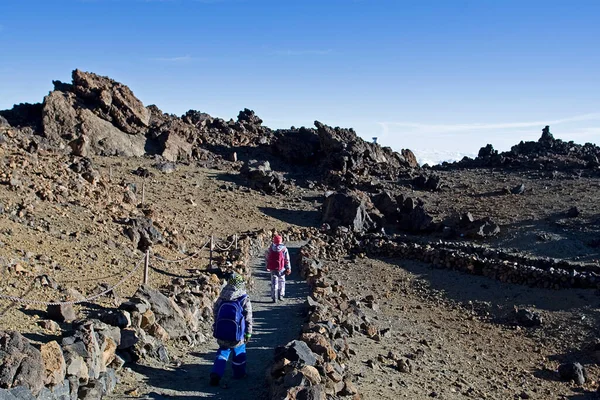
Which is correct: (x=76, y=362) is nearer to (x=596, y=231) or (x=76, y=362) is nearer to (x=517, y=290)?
(x=517, y=290)

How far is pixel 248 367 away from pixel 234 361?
752 millimetres

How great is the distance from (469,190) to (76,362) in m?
31.5

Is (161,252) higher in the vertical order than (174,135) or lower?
lower

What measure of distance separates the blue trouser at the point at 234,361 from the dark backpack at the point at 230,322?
21cm

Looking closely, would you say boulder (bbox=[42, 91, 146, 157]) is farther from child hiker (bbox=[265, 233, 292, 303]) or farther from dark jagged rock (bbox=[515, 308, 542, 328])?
dark jagged rock (bbox=[515, 308, 542, 328])

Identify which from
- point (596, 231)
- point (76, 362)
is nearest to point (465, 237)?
point (596, 231)

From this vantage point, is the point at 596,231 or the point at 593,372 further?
the point at 596,231

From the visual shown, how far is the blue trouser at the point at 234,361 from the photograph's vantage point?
736 cm

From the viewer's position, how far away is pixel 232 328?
738 centimetres

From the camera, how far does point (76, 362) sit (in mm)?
6113

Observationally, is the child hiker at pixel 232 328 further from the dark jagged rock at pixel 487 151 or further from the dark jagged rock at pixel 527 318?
the dark jagged rock at pixel 487 151

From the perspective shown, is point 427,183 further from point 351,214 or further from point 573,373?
point 573,373

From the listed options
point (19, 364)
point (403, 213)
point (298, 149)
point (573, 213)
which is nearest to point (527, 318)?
point (19, 364)

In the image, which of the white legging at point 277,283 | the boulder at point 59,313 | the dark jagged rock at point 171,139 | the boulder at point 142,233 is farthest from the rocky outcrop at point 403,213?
the boulder at point 59,313
